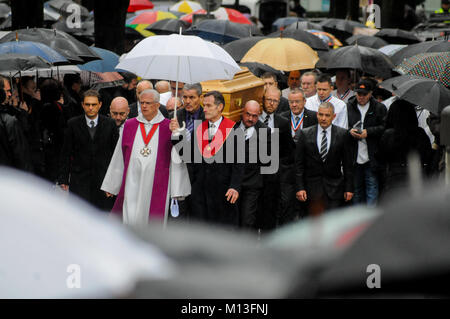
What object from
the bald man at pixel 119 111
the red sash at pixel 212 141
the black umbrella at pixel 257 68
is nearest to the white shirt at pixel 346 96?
the black umbrella at pixel 257 68

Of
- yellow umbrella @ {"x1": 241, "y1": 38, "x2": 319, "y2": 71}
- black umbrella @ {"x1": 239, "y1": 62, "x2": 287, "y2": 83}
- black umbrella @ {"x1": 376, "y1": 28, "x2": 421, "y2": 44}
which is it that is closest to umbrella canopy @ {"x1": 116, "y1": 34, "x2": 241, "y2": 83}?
black umbrella @ {"x1": 239, "y1": 62, "x2": 287, "y2": 83}

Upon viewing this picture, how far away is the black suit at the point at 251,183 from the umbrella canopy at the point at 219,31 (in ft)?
28.0

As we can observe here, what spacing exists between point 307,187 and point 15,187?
25.5 feet

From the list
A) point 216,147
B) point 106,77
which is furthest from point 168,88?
point 216,147

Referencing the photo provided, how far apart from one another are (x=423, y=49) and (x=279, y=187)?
3.92 meters

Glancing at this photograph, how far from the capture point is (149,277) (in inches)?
74.4

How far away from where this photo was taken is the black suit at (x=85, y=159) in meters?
9.62

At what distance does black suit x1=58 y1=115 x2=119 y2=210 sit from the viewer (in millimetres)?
9617

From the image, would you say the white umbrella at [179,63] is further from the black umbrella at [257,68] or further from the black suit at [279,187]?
the black umbrella at [257,68]

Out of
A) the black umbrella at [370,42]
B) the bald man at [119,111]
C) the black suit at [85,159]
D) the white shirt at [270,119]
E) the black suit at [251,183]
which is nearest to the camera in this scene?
the black suit at [251,183]

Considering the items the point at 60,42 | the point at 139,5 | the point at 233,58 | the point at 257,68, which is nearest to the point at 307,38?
the point at 233,58

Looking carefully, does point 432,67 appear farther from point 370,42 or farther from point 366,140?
point 370,42

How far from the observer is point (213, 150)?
886 cm
